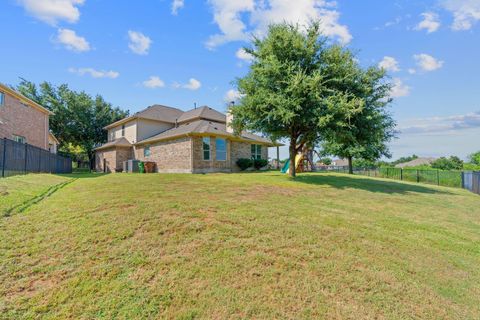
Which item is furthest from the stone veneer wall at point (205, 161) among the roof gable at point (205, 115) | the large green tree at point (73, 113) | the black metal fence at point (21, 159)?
the large green tree at point (73, 113)

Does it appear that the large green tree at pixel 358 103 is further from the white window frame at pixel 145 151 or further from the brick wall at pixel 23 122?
the brick wall at pixel 23 122

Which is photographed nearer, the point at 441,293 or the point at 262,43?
the point at 441,293

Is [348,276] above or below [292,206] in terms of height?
below

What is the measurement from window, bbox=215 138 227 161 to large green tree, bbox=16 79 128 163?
1954cm

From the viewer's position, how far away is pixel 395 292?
3404mm

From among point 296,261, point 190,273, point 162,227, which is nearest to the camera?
point 190,273

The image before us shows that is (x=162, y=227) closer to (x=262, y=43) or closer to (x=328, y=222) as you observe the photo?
(x=328, y=222)

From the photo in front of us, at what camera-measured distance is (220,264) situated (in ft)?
11.8

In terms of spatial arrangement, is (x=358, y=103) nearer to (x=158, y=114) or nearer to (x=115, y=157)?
(x=158, y=114)

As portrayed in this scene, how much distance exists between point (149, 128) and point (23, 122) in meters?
9.46

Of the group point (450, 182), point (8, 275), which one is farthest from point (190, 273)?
point (450, 182)

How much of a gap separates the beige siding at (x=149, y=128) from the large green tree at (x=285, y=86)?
518 inches

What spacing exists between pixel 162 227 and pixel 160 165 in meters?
17.6

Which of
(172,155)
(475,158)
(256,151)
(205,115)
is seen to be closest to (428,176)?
(256,151)
